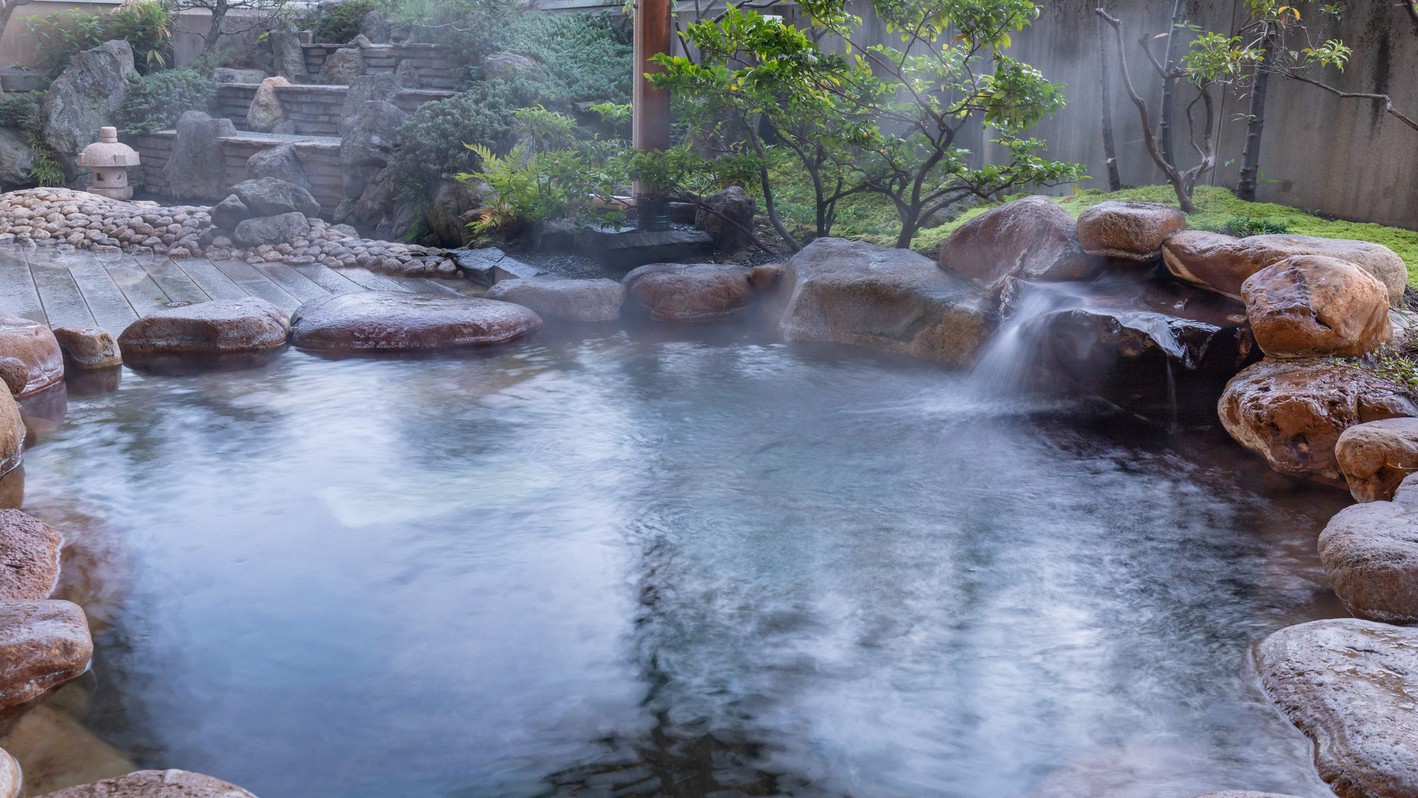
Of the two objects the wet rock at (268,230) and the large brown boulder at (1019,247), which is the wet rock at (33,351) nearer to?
the wet rock at (268,230)

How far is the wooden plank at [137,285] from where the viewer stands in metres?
6.86

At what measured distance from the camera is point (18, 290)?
714cm

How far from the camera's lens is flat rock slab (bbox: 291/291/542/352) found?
6.27 meters

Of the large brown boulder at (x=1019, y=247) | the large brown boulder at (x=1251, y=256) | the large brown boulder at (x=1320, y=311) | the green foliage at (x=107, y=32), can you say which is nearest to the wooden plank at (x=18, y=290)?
the large brown boulder at (x=1019, y=247)

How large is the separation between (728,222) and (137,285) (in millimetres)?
4512

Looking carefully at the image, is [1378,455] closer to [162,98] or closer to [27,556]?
[27,556]

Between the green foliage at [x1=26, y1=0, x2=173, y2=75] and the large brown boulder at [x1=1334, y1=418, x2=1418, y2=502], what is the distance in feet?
51.9

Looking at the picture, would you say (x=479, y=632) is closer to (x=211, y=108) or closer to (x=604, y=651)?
(x=604, y=651)

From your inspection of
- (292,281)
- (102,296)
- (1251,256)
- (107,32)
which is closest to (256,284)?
(292,281)

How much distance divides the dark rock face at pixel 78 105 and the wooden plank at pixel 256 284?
22.4 feet

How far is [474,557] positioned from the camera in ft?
11.7

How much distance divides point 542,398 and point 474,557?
6.33ft

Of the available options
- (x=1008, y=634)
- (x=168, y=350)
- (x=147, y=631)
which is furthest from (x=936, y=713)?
(x=168, y=350)

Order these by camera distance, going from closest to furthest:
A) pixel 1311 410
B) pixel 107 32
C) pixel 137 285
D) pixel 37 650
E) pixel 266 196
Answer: pixel 37 650
pixel 1311 410
pixel 137 285
pixel 266 196
pixel 107 32
